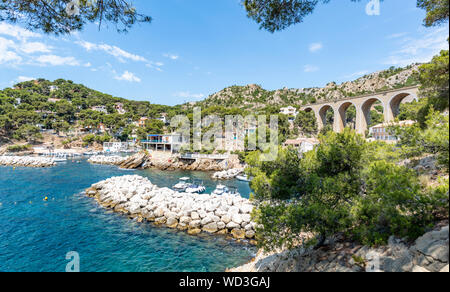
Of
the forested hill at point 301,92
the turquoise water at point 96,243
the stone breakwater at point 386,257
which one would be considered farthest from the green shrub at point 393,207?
the forested hill at point 301,92

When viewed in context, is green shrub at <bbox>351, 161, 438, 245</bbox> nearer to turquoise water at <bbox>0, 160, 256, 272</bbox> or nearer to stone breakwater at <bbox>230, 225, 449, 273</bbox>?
stone breakwater at <bbox>230, 225, 449, 273</bbox>

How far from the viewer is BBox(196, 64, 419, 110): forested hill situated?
2798 inches

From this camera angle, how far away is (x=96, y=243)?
9758 mm

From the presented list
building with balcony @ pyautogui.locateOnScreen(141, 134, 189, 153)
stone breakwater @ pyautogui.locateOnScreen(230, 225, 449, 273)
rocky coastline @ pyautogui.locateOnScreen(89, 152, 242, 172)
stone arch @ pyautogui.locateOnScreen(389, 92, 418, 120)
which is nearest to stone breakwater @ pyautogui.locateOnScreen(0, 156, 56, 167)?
rocky coastline @ pyautogui.locateOnScreen(89, 152, 242, 172)

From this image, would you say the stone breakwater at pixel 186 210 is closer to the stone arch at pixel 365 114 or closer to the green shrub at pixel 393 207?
the green shrub at pixel 393 207

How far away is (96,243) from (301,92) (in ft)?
341

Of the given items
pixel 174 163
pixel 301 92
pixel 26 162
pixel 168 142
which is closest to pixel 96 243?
pixel 174 163

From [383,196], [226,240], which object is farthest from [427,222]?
[226,240]

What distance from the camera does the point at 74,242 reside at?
9820mm

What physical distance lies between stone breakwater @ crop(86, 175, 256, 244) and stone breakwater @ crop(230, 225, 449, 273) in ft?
18.8

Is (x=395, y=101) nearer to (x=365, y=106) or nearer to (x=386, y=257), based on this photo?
(x=365, y=106)

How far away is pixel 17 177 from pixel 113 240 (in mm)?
24780

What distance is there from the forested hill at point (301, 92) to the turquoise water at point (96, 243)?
6849 cm
